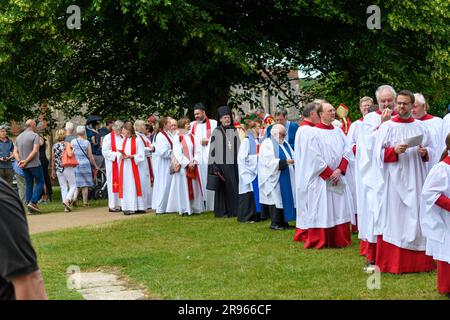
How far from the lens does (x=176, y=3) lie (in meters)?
19.7

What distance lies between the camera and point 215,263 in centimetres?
1075

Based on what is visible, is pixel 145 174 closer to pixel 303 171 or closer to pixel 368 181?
pixel 303 171

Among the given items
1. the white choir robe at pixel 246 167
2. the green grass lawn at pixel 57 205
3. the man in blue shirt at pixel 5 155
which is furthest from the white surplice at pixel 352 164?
the man in blue shirt at pixel 5 155

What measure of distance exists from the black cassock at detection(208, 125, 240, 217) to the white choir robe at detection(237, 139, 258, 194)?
638mm

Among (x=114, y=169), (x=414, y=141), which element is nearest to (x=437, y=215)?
(x=414, y=141)

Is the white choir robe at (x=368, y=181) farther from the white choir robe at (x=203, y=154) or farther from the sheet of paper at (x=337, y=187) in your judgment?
the white choir robe at (x=203, y=154)

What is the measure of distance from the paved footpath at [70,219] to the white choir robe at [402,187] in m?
7.71

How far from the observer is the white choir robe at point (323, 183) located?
39.2ft

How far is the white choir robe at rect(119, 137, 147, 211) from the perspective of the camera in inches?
740

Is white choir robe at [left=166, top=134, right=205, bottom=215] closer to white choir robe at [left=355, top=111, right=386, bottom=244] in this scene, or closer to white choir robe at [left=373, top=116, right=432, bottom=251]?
white choir robe at [left=355, top=111, right=386, bottom=244]

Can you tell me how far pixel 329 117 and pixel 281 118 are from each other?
10.1 feet

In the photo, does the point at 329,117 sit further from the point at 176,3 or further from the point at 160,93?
the point at 160,93

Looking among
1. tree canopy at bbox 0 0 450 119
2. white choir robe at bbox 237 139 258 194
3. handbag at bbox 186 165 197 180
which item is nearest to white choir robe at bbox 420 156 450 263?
white choir robe at bbox 237 139 258 194
